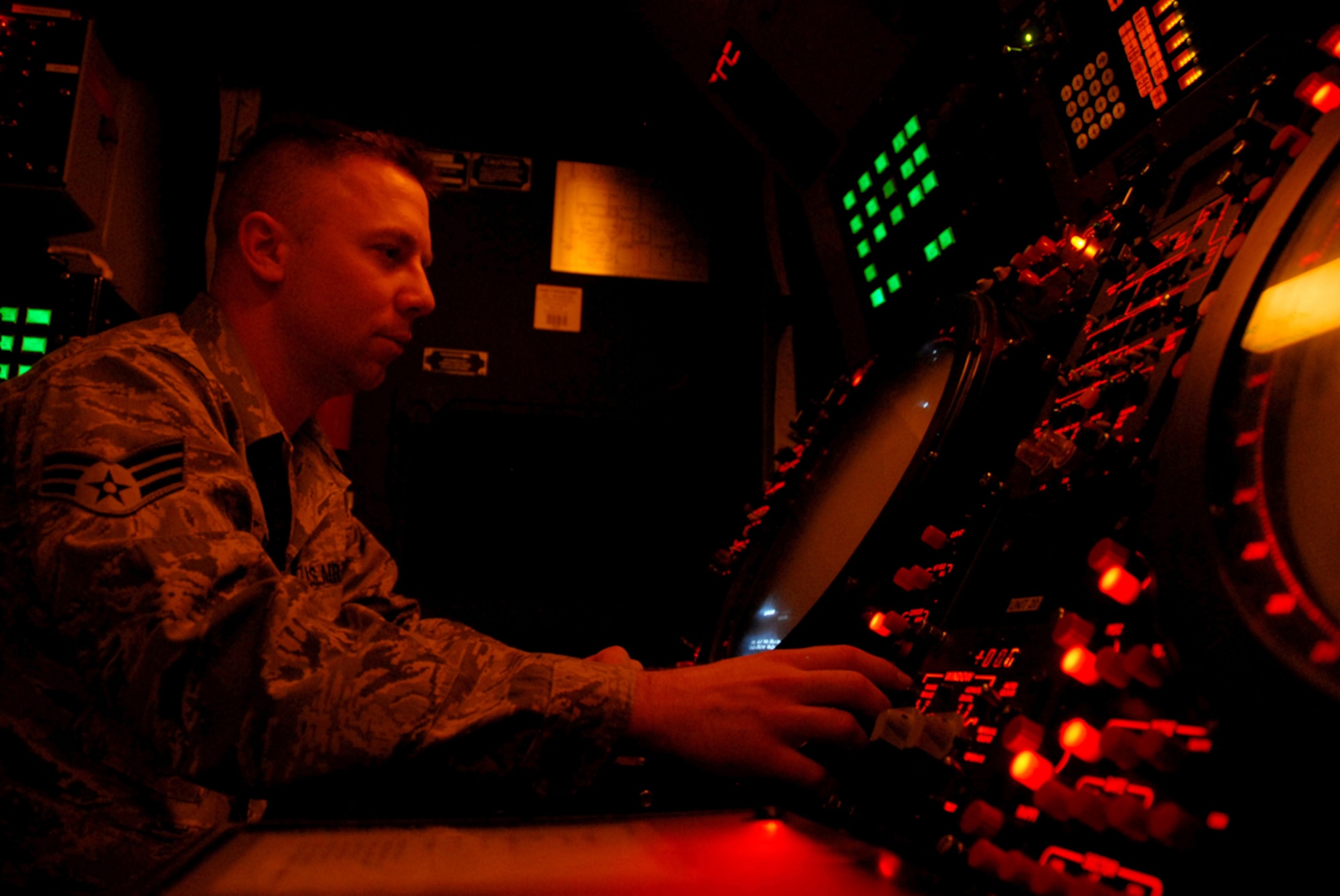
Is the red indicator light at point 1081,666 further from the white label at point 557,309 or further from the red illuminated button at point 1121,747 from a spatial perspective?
the white label at point 557,309

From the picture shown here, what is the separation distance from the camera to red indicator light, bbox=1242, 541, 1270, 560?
457mm

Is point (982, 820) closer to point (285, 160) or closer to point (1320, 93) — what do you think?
point (1320, 93)

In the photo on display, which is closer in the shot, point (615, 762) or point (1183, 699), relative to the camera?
point (1183, 699)

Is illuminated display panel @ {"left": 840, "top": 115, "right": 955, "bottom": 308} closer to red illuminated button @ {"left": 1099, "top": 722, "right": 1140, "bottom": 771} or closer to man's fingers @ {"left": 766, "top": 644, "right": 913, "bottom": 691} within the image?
man's fingers @ {"left": 766, "top": 644, "right": 913, "bottom": 691}

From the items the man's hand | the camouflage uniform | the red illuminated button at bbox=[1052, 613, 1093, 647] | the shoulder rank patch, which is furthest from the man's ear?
the red illuminated button at bbox=[1052, 613, 1093, 647]

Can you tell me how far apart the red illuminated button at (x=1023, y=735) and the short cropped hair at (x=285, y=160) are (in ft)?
4.47

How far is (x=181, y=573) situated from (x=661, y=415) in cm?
182

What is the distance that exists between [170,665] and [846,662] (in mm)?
577

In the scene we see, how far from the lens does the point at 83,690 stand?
90 cm

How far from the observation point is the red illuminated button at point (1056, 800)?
48 centimetres

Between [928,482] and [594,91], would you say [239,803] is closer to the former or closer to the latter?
[928,482]

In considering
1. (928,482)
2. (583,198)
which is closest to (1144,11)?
(928,482)

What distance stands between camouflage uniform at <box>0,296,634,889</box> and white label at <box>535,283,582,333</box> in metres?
1.55

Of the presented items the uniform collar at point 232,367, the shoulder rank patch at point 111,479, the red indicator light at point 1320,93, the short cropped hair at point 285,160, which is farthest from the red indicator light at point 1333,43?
the short cropped hair at point 285,160
